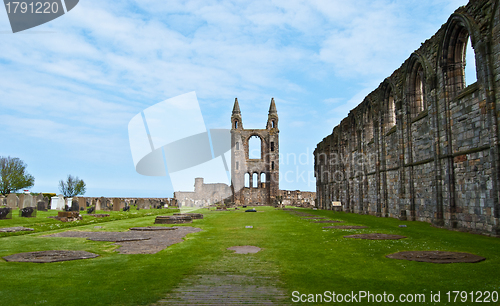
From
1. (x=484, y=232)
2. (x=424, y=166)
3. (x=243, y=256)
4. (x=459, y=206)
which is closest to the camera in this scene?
(x=243, y=256)

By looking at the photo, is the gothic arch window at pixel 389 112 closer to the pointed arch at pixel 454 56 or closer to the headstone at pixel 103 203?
the pointed arch at pixel 454 56

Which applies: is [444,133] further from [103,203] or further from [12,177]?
[12,177]

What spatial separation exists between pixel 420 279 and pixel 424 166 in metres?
10.3

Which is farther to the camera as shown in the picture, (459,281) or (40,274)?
(40,274)

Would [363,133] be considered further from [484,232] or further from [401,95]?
[484,232]

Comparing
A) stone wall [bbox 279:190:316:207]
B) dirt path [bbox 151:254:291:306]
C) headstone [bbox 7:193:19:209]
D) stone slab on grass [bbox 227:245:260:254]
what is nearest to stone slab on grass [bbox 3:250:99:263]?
dirt path [bbox 151:254:291:306]

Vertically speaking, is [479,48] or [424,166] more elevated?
[479,48]

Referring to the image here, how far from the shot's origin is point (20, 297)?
3.17 meters

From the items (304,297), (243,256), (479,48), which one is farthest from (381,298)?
(479,48)

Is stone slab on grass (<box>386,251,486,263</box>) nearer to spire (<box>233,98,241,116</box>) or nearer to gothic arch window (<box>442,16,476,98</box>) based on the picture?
gothic arch window (<box>442,16,476,98</box>)

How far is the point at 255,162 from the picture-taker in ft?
174

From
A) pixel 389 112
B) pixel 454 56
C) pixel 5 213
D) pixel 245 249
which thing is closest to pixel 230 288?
pixel 245 249

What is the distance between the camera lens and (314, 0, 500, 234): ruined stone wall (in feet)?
28.1

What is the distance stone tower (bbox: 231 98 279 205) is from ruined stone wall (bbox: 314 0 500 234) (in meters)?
32.7
